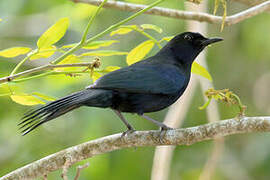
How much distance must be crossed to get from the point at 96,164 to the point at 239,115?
148 inches

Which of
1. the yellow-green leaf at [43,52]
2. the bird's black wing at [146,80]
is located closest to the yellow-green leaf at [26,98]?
the yellow-green leaf at [43,52]

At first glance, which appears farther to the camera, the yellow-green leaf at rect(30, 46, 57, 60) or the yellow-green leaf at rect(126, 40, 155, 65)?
the yellow-green leaf at rect(126, 40, 155, 65)

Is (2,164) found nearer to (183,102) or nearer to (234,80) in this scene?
(183,102)

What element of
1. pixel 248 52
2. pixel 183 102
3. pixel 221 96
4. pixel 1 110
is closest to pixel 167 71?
pixel 183 102

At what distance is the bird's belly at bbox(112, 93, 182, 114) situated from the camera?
429cm

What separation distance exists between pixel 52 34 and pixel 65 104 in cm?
77

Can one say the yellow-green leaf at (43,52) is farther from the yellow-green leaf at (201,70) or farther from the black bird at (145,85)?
the yellow-green leaf at (201,70)

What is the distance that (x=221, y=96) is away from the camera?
3088 millimetres

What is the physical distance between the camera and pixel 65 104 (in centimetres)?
350

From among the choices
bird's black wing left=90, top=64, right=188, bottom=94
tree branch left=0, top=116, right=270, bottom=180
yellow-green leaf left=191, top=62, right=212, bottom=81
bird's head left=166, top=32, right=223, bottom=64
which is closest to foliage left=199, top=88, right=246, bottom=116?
tree branch left=0, top=116, right=270, bottom=180

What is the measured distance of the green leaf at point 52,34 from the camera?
286 centimetres

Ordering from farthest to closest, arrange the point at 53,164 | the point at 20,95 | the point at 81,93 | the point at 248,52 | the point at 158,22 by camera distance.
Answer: the point at 248,52
the point at 158,22
the point at 81,93
the point at 53,164
the point at 20,95

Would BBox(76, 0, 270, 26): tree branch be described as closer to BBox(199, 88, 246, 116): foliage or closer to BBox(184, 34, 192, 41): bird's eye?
BBox(184, 34, 192, 41): bird's eye

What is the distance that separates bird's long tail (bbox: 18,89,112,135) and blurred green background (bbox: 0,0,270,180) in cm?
166
